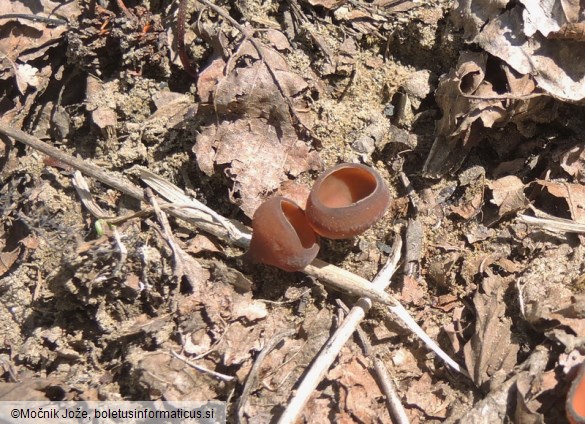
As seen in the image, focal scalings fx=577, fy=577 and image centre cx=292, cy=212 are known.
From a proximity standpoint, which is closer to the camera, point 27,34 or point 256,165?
point 256,165

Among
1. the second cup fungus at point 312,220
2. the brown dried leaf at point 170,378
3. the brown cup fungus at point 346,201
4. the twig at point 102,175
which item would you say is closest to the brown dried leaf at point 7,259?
the twig at point 102,175

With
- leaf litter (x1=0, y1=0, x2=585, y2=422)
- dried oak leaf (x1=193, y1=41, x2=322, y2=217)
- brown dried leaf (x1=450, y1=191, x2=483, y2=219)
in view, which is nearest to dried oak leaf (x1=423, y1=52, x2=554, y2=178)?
leaf litter (x1=0, y1=0, x2=585, y2=422)

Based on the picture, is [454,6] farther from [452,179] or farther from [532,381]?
[532,381]

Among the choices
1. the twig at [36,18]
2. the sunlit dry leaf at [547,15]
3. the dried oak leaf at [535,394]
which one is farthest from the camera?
the twig at [36,18]

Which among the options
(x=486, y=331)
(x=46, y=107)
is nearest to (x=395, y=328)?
(x=486, y=331)

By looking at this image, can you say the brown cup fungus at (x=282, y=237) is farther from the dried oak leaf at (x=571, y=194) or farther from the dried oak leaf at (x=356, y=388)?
the dried oak leaf at (x=571, y=194)

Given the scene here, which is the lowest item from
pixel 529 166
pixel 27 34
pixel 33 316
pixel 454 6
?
pixel 33 316

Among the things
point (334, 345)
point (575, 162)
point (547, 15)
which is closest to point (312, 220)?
point (334, 345)
